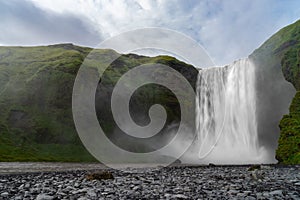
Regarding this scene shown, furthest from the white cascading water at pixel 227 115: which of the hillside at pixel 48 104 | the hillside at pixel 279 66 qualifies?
the hillside at pixel 48 104

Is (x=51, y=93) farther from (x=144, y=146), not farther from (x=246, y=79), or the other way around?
(x=246, y=79)

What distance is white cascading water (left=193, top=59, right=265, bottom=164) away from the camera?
218 ft

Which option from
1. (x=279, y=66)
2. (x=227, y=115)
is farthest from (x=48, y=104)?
(x=279, y=66)

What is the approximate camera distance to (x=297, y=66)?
2486 inches

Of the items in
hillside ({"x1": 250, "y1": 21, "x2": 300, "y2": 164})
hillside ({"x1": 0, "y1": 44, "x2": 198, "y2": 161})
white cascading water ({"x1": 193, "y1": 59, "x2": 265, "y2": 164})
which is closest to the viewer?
hillside ({"x1": 250, "y1": 21, "x2": 300, "y2": 164})

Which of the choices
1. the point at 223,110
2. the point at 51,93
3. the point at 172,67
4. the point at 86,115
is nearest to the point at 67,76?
the point at 51,93

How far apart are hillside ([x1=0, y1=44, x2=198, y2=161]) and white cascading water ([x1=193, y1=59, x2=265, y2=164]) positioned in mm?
24140

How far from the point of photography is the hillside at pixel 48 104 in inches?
3664

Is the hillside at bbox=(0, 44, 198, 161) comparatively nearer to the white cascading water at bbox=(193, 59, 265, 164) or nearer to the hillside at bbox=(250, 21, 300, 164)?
the white cascading water at bbox=(193, 59, 265, 164)

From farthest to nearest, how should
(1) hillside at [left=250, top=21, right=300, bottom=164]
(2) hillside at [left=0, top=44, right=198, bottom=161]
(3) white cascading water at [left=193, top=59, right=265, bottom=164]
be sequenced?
1. (2) hillside at [left=0, top=44, right=198, bottom=161]
2. (3) white cascading water at [left=193, top=59, right=265, bottom=164]
3. (1) hillside at [left=250, top=21, right=300, bottom=164]

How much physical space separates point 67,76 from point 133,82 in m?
29.7

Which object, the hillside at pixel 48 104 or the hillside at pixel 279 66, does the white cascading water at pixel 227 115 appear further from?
the hillside at pixel 48 104

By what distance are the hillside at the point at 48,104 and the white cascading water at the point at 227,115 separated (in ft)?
79.2

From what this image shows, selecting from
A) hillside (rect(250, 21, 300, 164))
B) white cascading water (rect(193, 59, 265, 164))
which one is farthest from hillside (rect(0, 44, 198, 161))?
hillside (rect(250, 21, 300, 164))
